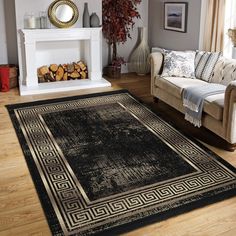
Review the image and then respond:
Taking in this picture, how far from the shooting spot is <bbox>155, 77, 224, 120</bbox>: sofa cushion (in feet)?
10.8

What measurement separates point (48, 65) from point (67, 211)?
361 centimetres

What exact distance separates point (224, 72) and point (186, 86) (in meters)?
0.50

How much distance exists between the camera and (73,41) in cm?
560

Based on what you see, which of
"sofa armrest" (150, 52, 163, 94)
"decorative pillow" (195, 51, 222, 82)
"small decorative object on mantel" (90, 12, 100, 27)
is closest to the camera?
"decorative pillow" (195, 51, 222, 82)

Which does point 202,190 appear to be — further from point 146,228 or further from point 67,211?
point 67,211

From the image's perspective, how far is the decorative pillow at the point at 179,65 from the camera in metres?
4.27

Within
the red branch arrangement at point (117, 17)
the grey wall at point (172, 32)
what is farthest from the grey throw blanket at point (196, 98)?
the red branch arrangement at point (117, 17)

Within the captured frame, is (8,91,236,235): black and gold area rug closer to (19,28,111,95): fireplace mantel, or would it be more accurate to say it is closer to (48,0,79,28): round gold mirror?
(19,28,111,95): fireplace mantel

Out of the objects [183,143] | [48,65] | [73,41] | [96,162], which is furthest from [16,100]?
[183,143]

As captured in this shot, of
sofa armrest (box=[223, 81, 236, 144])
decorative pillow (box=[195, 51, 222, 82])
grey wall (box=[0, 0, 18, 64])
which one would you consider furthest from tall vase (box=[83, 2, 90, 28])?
sofa armrest (box=[223, 81, 236, 144])

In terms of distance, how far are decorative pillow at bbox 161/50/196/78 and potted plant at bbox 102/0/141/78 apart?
1684 millimetres

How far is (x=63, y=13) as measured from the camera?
17.1 ft

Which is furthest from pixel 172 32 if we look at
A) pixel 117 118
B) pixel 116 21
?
pixel 117 118

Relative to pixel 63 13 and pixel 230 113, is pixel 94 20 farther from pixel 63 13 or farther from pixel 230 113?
pixel 230 113
